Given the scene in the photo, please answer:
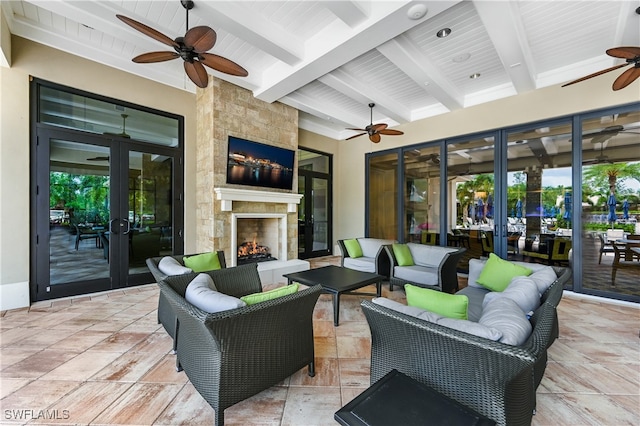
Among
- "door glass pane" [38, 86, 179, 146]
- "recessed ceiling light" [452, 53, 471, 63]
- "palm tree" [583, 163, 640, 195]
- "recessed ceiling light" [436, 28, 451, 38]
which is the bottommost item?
"palm tree" [583, 163, 640, 195]

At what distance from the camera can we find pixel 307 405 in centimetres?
185

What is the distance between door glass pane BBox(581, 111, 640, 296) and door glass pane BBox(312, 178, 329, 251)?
212 inches

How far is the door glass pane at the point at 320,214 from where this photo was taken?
7665 mm

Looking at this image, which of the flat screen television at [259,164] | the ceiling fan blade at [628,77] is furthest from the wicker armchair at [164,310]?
the ceiling fan blade at [628,77]

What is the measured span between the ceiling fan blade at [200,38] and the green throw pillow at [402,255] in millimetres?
3721

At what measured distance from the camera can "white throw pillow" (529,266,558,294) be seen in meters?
2.43

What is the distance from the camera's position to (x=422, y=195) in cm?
641

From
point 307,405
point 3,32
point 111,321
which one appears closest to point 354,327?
point 307,405

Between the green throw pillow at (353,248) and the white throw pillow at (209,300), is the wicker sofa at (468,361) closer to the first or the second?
the white throw pillow at (209,300)

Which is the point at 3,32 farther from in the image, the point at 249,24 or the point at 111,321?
the point at 111,321

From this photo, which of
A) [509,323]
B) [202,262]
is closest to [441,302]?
[509,323]

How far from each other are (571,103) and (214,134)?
5.87 m

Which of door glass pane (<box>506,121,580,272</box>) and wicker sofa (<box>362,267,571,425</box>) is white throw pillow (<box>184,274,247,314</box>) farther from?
door glass pane (<box>506,121,580,272</box>)

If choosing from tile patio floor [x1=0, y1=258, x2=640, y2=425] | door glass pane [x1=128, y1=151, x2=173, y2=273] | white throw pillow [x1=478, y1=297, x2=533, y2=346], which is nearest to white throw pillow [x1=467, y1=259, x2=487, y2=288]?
tile patio floor [x1=0, y1=258, x2=640, y2=425]
